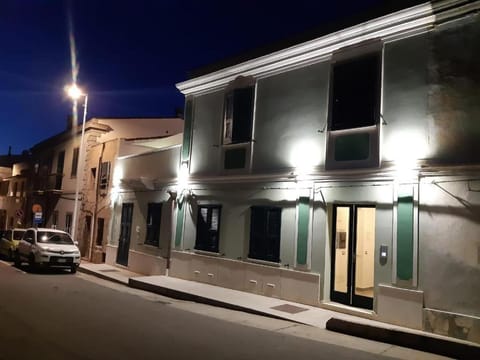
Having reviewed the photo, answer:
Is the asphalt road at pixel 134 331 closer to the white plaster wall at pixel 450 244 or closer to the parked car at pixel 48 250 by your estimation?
the white plaster wall at pixel 450 244

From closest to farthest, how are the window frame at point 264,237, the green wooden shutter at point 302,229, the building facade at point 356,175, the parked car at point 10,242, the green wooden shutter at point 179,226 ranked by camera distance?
the building facade at point 356,175 → the green wooden shutter at point 302,229 → the window frame at point 264,237 → the green wooden shutter at point 179,226 → the parked car at point 10,242

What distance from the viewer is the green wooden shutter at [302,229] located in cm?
1052

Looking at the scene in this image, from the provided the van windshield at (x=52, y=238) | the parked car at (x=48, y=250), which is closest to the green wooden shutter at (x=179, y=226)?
the parked car at (x=48, y=250)

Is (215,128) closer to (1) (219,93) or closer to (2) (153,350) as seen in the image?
(1) (219,93)

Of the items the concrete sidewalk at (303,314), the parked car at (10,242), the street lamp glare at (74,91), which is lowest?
the concrete sidewalk at (303,314)

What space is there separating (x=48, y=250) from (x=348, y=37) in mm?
12570

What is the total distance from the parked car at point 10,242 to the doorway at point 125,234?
454 centimetres

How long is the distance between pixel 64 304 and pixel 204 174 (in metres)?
6.16

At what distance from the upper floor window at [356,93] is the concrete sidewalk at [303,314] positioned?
4.62m

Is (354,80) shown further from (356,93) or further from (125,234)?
(125,234)

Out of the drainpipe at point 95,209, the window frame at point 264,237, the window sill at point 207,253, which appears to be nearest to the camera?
the window frame at point 264,237

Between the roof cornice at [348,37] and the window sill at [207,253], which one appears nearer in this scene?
the roof cornice at [348,37]

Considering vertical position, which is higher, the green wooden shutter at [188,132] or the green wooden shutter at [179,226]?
the green wooden shutter at [188,132]

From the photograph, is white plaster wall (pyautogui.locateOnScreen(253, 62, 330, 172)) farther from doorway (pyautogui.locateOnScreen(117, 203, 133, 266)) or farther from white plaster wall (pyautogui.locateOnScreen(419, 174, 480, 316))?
Result: doorway (pyautogui.locateOnScreen(117, 203, 133, 266))
